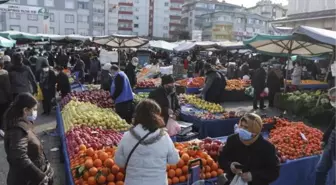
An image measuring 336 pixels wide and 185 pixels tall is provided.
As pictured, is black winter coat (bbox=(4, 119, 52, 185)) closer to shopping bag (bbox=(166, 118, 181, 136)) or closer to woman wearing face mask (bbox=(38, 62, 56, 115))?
shopping bag (bbox=(166, 118, 181, 136))

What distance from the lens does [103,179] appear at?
3.98m

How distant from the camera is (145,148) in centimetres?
296

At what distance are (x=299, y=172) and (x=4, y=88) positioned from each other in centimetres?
612

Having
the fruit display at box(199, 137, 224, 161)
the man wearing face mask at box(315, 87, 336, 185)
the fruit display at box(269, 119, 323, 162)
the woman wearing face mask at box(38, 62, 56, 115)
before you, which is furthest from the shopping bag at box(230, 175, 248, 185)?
the woman wearing face mask at box(38, 62, 56, 115)

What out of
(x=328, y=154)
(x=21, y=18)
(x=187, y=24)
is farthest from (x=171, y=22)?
(x=328, y=154)

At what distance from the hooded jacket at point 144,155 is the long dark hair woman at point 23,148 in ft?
2.61

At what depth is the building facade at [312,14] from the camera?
2500 cm

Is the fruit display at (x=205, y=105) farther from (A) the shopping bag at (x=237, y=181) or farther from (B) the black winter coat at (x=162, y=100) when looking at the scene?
(A) the shopping bag at (x=237, y=181)

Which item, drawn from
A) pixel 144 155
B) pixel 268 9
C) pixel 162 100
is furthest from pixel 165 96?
pixel 268 9

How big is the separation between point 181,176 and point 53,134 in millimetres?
5123

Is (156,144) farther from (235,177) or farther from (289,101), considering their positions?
(289,101)

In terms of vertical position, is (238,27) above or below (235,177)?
above

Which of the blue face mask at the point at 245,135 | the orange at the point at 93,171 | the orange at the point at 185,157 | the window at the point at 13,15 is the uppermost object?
the window at the point at 13,15

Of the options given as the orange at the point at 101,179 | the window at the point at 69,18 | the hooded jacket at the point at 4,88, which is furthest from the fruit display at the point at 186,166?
the window at the point at 69,18
